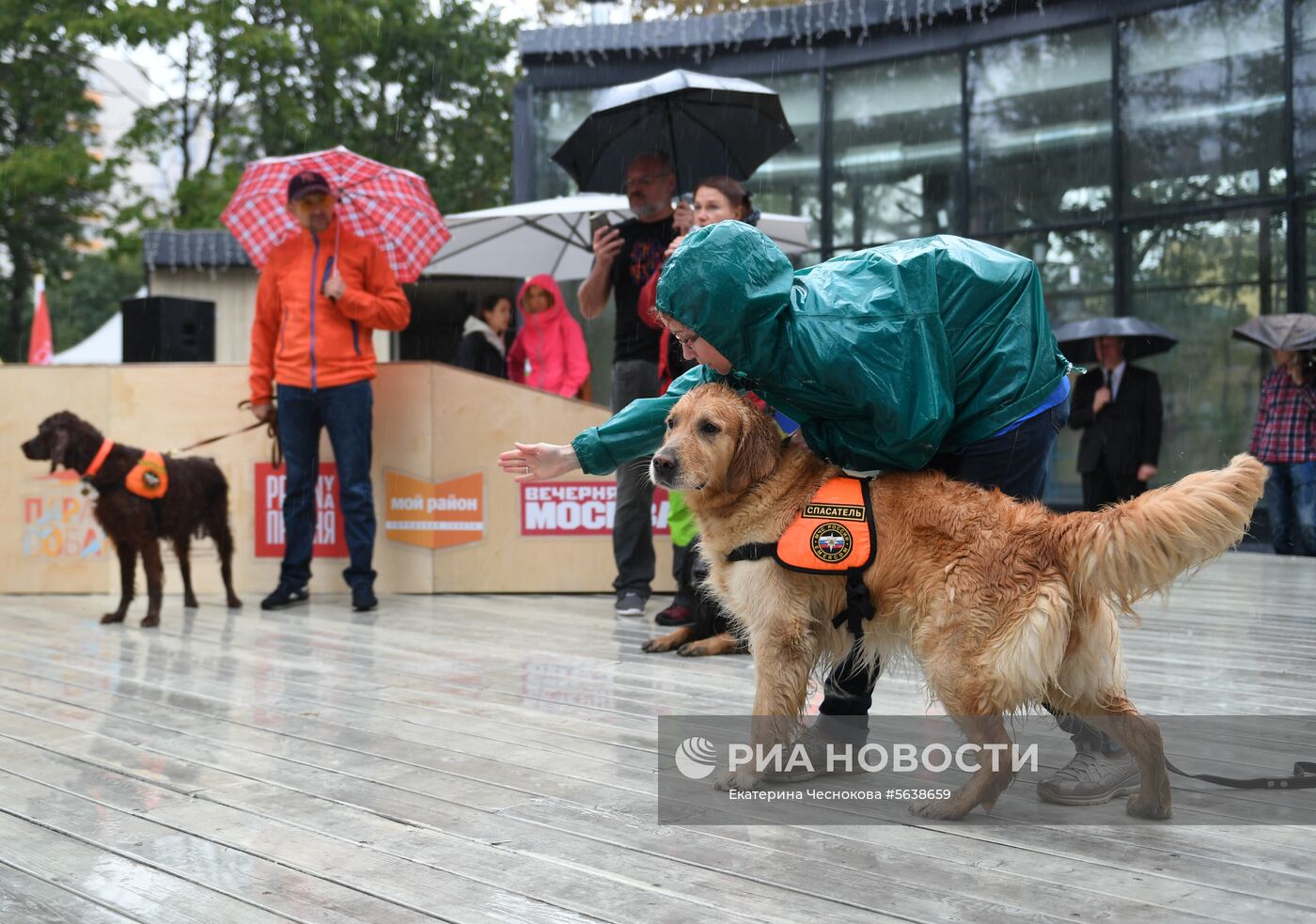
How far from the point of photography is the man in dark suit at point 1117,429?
30.5ft

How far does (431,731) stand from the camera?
151 inches

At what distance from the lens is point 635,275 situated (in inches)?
240

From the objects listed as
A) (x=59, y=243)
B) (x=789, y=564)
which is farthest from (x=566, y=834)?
(x=59, y=243)

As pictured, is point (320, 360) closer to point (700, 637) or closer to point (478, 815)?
point (700, 637)

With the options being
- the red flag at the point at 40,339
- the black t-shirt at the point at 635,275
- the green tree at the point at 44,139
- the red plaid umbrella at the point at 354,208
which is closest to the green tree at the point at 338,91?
the green tree at the point at 44,139

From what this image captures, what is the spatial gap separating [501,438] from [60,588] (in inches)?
123

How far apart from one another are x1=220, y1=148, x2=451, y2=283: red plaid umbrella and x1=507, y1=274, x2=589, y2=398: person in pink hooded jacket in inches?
57.9

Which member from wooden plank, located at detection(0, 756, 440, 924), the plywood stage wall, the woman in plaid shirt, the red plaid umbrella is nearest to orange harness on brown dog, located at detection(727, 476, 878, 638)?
wooden plank, located at detection(0, 756, 440, 924)

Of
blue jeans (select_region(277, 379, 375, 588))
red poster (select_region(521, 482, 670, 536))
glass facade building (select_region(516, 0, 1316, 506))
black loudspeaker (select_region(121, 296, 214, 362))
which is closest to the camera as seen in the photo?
blue jeans (select_region(277, 379, 375, 588))

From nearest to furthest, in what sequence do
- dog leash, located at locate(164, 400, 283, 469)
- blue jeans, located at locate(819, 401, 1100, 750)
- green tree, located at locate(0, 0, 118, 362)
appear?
blue jeans, located at locate(819, 401, 1100, 750)
dog leash, located at locate(164, 400, 283, 469)
green tree, located at locate(0, 0, 118, 362)

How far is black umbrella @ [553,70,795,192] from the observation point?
6664 millimetres

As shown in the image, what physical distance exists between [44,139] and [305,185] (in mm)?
22596

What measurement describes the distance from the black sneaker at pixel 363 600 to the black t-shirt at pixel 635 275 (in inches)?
81.0

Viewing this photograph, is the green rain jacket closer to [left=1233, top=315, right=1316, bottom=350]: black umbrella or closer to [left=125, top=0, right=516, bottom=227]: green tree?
[left=1233, top=315, right=1316, bottom=350]: black umbrella
